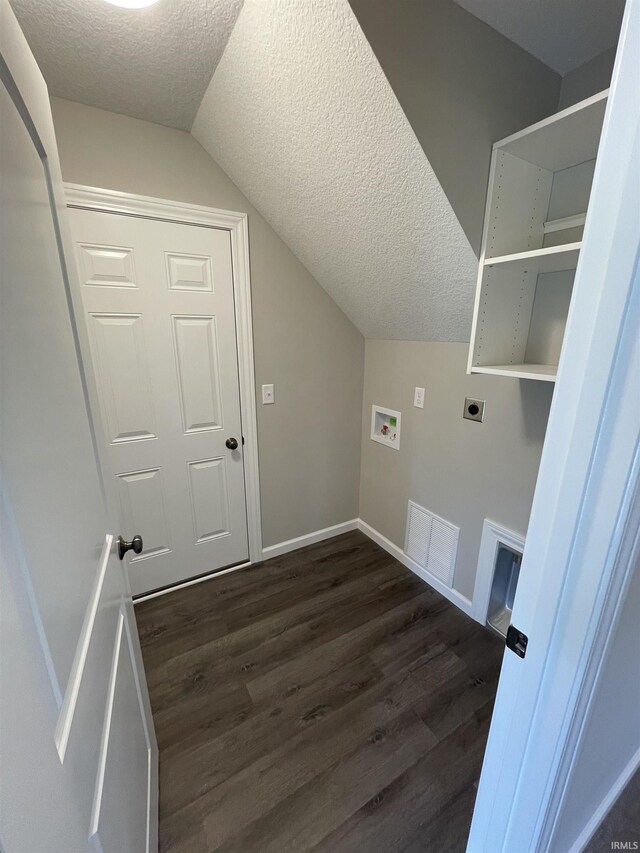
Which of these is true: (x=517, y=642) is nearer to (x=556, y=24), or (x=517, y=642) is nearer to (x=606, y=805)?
(x=606, y=805)

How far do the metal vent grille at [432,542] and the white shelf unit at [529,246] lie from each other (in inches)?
39.6

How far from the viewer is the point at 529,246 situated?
1.41 m

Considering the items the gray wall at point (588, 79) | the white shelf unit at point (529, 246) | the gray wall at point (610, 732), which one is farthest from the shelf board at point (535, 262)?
the gray wall at point (610, 732)

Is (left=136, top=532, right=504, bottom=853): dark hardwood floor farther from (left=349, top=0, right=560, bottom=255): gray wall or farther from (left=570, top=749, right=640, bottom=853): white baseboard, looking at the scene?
(left=349, top=0, right=560, bottom=255): gray wall

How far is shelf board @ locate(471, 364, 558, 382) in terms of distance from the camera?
1.19 metres

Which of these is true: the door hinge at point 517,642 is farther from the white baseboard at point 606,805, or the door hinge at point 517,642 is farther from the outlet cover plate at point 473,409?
the outlet cover plate at point 473,409

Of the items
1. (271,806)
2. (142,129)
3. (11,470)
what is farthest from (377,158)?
(271,806)

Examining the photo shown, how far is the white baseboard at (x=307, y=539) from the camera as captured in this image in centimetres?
239

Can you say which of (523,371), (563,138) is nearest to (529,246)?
(563,138)

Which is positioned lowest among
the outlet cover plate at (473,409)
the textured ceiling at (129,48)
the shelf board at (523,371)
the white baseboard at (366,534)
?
the white baseboard at (366,534)

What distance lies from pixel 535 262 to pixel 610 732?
1513mm

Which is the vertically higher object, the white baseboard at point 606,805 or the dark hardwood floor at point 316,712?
the white baseboard at point 606,805

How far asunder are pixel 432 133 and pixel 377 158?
0.18 meters

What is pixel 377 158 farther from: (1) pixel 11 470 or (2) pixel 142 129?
(1) pixel 11 470
